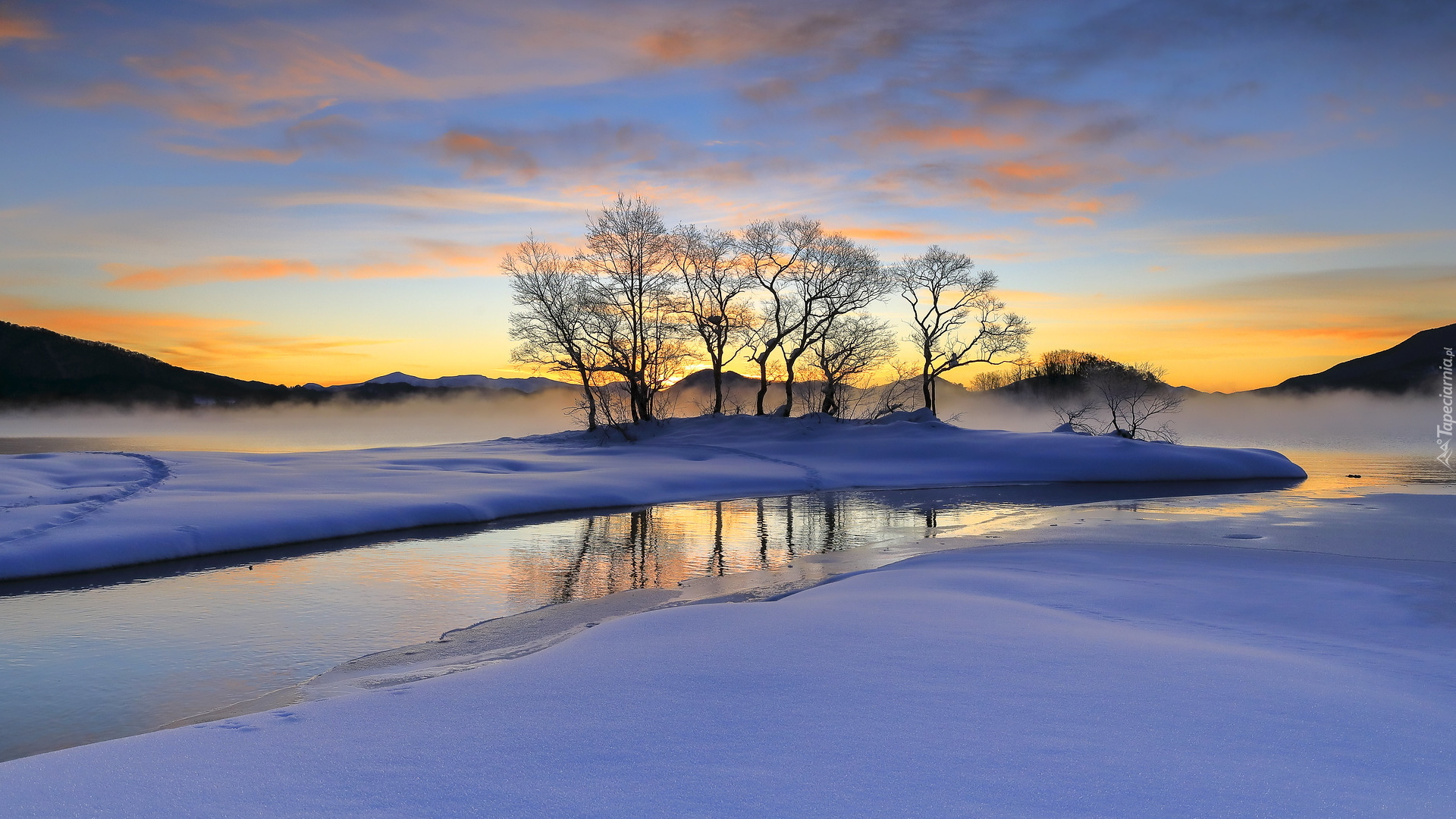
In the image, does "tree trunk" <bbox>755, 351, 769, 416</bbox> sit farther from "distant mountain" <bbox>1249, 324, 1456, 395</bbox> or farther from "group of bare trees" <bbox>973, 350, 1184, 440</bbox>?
"distant mountain" <bbox>1249, 324, 1456, 395</bbox>

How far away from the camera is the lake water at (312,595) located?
5.80 metres

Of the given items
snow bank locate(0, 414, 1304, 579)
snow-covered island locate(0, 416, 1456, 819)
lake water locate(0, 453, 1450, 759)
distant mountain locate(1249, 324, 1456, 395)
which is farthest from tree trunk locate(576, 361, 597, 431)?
distant mountain locate(1249, 324, 1456, 395)

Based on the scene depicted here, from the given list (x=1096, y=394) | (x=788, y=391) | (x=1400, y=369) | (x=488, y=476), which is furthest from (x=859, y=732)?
(x=1400, y=369)

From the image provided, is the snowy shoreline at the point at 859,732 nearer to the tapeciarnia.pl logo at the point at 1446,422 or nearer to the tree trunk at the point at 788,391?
the tapeciarnia.pl logo at the point at 1446,422

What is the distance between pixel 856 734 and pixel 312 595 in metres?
8.30

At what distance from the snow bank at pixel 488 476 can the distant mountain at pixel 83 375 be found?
150 metres

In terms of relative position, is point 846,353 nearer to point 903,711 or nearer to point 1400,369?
point 903,711

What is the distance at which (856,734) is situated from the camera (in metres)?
3.39

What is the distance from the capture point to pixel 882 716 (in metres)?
3.65

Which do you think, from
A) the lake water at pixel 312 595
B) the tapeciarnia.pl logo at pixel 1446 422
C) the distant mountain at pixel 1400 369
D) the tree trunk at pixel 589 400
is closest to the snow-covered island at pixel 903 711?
the lake water at pixel 312 595

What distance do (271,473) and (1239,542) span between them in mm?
21259

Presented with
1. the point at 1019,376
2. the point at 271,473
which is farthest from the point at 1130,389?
the point at 271,473

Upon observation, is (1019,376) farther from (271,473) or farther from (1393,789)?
(1393,789)

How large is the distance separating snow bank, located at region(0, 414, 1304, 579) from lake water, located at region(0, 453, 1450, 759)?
818 millimetres
